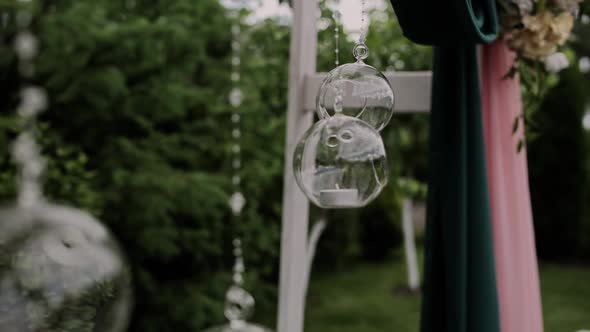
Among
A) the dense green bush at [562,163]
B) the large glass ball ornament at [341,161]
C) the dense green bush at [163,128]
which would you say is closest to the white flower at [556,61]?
the large glass ball ornament at [341,161]

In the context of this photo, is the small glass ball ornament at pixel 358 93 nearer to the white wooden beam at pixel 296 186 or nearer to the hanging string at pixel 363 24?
the hanging string at pixel 363 24

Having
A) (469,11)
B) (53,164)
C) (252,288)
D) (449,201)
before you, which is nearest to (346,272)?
(252,288)

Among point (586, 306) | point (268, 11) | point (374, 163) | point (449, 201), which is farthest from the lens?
point (586, 306)

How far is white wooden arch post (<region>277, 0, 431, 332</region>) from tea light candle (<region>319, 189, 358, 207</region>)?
28.5 inches

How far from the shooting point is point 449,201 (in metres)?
1.37

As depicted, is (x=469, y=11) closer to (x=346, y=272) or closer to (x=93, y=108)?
(x=93, y=108)

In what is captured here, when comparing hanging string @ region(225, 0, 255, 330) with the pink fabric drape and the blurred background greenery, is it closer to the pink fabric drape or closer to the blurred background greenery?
the blurred background greenery

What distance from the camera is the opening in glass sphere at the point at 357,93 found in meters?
0.93

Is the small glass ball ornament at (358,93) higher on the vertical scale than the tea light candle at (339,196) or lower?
higher

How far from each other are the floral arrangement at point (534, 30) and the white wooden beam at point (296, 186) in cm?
54

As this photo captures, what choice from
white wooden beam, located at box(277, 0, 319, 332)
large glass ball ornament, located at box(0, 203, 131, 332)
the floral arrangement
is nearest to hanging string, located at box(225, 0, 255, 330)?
white wooden beam, located at box(277, 0, 319, 332)

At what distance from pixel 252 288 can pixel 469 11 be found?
2.35 meters

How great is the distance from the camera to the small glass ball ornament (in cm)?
93

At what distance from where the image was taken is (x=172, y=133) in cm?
292
